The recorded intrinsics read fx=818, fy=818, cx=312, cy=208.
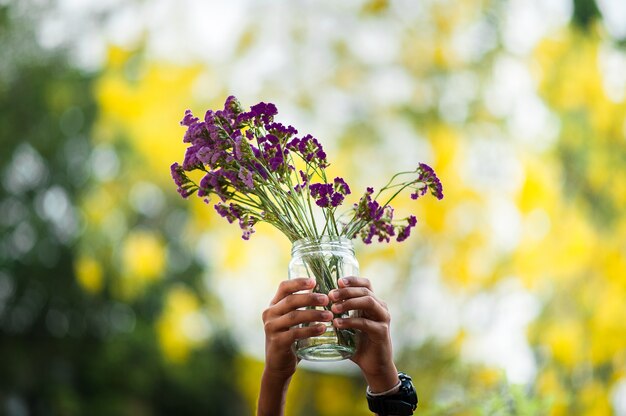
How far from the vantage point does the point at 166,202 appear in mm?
5129

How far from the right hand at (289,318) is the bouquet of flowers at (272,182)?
45 millimetres

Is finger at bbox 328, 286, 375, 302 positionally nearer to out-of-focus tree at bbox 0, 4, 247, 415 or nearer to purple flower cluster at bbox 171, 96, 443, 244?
purple flower cluster at bbox 171, 96, 443, 244

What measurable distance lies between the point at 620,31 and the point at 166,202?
9.41 ft

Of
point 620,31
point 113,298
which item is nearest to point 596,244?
point 620,31

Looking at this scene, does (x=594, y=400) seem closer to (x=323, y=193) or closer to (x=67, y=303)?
(x=323, y=193)

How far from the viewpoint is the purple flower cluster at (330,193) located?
913 millimetres

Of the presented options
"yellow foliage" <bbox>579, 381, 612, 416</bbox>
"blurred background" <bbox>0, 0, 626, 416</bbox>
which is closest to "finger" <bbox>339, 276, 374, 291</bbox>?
"blurred background" <bbox>0, 0, 626, 416</bbox>

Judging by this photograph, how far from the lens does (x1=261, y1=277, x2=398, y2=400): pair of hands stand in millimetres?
834

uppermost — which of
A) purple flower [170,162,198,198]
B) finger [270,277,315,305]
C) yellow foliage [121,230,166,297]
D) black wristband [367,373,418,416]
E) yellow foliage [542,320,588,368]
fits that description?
yellow foliage [121,230,166,297]

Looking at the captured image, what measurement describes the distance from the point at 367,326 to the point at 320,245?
11 cm

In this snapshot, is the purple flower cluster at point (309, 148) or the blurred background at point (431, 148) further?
the blurred background at point (431, 148)

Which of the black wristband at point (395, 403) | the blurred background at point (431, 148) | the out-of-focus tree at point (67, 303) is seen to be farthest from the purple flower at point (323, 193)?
the out-of-focus tree at point (67, 303)

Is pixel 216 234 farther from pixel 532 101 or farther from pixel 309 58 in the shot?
pixel 532 101

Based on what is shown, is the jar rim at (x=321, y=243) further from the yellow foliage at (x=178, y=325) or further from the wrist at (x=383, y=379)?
the yellow foliage at (x=178, y=325)
